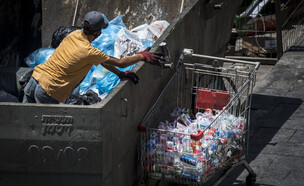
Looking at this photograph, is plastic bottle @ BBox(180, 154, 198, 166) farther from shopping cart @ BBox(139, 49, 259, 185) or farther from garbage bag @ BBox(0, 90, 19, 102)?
garbage bag @ BBox(0, 90, 19, 102)

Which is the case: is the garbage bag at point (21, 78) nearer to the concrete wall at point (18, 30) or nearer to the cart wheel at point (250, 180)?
the concrete wall at point (18, 30)

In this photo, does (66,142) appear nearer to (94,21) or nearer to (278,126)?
(94,21)

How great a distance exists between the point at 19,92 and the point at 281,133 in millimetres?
3269

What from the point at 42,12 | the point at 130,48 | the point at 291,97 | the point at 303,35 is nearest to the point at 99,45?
the point at 130,48

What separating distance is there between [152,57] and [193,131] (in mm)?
798

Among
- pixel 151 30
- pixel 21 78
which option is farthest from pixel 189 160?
pixel 151 30

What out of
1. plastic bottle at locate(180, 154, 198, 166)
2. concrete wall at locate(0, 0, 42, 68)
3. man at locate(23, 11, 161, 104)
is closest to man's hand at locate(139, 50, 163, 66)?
man at locate(23, 11, 161, 104)

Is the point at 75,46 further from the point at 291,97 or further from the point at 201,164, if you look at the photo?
the point at 291,97

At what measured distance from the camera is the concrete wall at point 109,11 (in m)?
8.04

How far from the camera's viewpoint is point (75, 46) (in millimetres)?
4996

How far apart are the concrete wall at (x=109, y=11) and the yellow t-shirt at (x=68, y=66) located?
304 cm

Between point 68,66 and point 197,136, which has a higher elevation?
point 68,66

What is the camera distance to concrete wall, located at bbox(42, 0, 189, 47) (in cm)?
804

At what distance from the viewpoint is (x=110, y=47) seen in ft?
23.0
